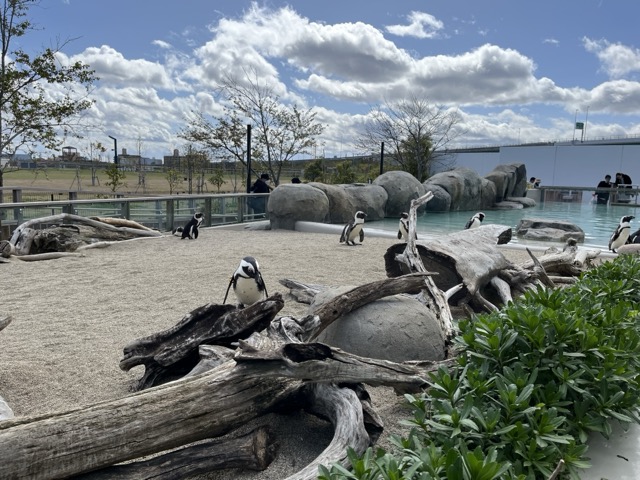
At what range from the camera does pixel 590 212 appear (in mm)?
22594

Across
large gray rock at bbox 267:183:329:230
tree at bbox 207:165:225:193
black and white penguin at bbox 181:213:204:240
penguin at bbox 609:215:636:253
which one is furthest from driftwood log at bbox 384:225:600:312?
tree at bbox 207:165:225:193

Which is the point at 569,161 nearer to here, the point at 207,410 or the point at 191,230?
the point at 191,230

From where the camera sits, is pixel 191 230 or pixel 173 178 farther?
pixel 173 178

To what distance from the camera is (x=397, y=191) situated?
19.1 meters

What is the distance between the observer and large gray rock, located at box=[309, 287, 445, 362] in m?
3.38

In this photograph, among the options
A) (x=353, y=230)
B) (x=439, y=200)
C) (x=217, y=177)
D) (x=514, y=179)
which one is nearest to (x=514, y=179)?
(x=514, y=179)

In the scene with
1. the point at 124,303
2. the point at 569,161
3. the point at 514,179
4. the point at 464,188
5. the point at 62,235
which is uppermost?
the point at 569,161

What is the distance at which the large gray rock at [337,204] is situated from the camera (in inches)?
583

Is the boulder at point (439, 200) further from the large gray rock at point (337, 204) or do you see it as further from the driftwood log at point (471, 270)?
the driftwood log at point (471, 270)

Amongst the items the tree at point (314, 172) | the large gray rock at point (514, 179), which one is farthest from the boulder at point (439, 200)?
the tree at point (314, 172)

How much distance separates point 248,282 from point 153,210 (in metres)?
7.00

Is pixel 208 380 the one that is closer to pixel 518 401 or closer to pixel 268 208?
pixel 518 401

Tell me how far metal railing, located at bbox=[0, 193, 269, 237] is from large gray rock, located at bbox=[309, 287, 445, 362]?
696 centimetres

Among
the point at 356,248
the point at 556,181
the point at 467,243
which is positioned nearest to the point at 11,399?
the point at 467,243
